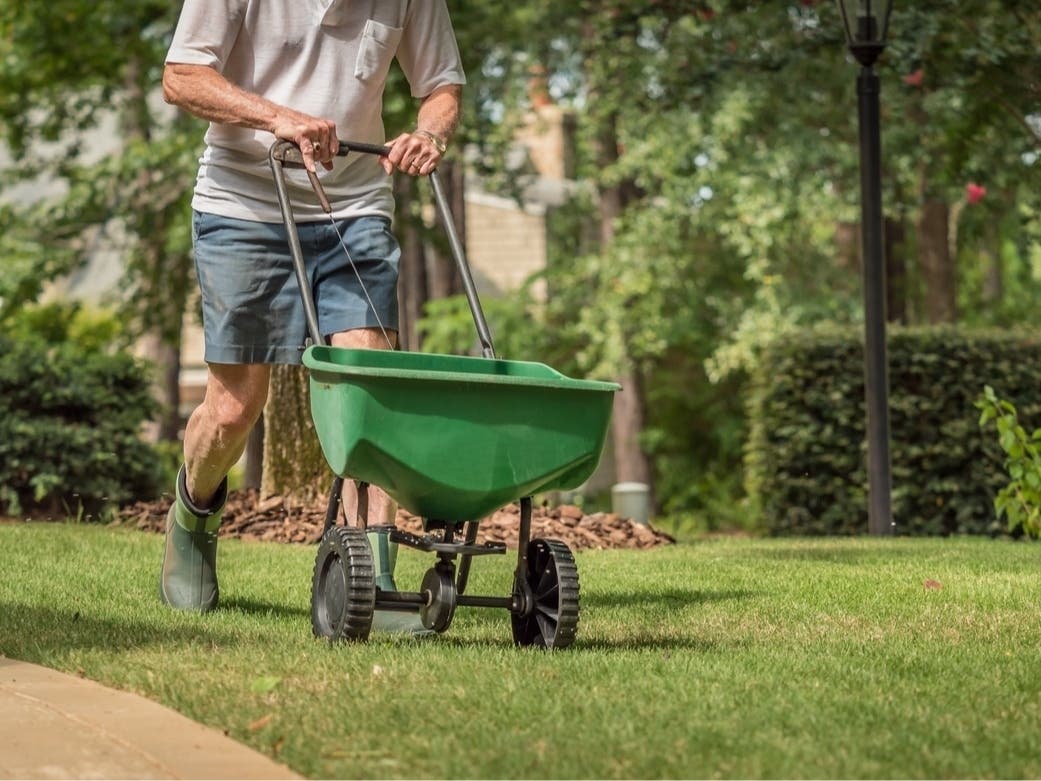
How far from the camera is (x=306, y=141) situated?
4625 millimetres

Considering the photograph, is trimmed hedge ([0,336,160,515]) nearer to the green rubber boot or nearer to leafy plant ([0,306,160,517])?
leafy plant ([0,306,160,517])

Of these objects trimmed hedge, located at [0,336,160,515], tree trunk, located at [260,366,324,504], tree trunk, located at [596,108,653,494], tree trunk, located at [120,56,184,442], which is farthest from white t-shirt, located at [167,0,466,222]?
tree trunk, located at [596,108,653,494]

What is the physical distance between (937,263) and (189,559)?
44.0ft

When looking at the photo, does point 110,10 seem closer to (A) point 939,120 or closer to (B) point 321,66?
(A) point 939,120

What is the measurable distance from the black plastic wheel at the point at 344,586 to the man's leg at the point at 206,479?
62 cm

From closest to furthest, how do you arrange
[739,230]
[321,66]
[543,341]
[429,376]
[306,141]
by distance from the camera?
[429,376]
[306,141]
[321,66]
[739,230]
[543,341]

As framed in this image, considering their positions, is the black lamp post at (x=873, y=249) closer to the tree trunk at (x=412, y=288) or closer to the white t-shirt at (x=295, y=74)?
the white t-shirt at (x=295, y=74)

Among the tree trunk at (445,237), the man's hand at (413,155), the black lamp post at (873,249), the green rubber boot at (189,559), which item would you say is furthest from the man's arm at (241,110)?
the tree trunk at (445,237)

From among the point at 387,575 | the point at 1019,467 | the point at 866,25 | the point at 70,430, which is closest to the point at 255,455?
the point at 70,430

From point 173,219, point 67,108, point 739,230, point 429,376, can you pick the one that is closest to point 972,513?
point 739,230

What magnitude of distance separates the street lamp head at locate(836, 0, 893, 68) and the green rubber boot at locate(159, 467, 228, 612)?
5.16 meters

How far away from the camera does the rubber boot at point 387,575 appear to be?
4777mm

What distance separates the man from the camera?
16.0 ft

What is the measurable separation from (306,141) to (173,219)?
39.2 ft
